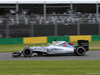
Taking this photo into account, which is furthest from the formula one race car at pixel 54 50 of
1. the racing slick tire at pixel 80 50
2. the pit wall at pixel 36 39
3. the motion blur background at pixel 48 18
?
the motion blur background at pixel 48 18

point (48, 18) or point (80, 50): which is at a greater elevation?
point (48, 18)

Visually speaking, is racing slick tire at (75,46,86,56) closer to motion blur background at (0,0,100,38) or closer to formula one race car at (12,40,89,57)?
formula one race car at (12,40,89,57)

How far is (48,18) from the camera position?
2355cm

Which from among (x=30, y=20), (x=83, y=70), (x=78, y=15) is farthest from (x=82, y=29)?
(x=83, y=70)

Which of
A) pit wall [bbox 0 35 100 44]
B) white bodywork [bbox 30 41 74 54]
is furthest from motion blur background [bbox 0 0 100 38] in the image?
white bodywork [bbox 30 41 74 54]

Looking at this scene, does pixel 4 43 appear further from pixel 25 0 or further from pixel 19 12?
pixel 25 0

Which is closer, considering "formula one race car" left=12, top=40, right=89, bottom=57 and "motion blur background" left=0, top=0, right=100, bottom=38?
"formula one race car" left=12, top=40, right=89, bottom=57

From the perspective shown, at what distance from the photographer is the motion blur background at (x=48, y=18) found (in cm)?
2124

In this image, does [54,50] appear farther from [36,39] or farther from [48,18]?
[48,18]

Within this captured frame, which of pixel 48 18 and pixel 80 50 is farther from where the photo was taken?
pixel 48 18

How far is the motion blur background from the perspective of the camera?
21237mm

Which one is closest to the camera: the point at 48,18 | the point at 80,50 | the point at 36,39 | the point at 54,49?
the point at 54,49

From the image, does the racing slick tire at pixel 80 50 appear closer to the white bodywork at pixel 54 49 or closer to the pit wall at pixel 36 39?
the white bodywork at pixel 54 49

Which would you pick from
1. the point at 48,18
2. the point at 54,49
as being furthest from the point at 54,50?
the point at 48,18
